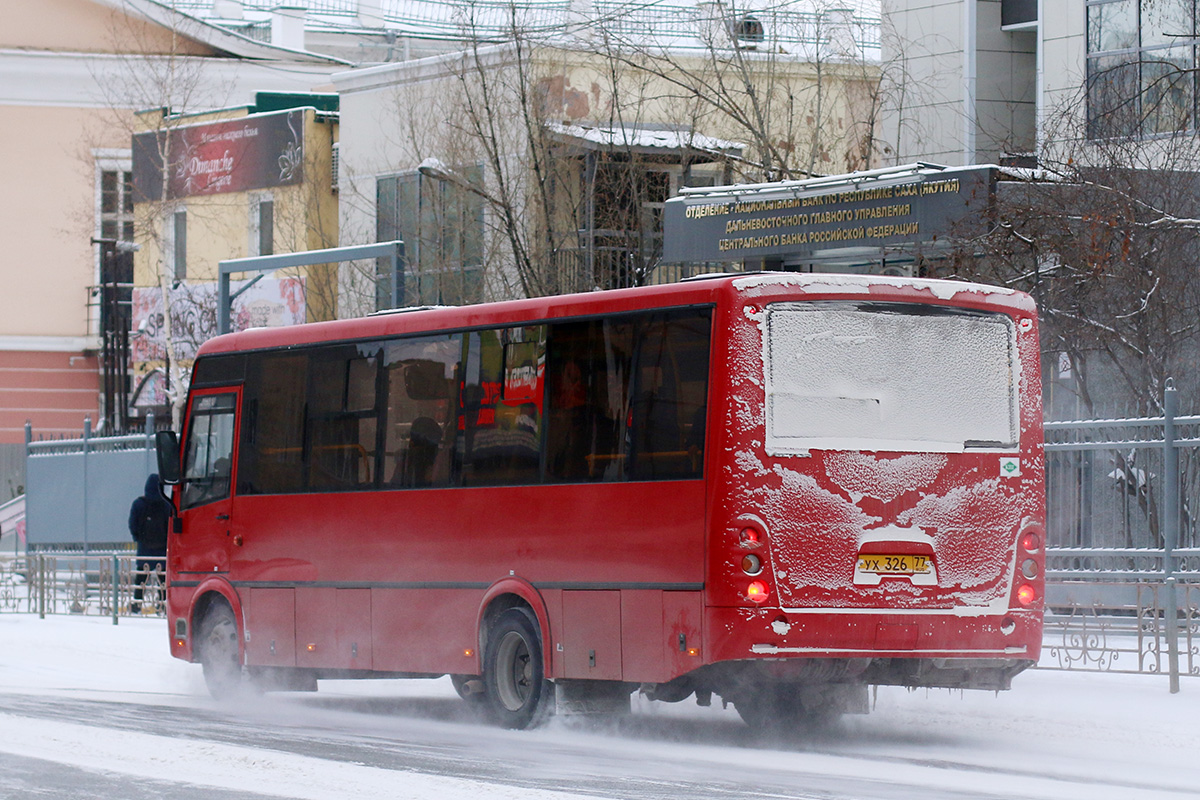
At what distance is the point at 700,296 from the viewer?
1215cm

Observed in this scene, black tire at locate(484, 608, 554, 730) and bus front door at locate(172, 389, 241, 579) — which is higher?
bus front door at locate(172, 389, 241, 579)

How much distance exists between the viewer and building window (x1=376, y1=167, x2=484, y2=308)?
109 ft

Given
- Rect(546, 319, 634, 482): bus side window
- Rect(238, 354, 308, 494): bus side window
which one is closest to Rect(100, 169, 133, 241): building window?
Rect(238, 354, 308, 494): bus side window

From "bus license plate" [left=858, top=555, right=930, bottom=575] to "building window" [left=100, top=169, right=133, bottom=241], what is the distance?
138 ft

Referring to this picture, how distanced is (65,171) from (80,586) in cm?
2811

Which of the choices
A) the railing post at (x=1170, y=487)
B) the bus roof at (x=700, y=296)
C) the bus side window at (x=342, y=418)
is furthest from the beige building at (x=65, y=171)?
the railing post at (x=1170, y=487)

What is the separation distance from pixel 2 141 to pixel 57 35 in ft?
10.9

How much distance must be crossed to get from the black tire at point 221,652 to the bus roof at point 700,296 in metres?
3.26

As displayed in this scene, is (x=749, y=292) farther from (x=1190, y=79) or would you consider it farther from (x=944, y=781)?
(x=1190, y=79)

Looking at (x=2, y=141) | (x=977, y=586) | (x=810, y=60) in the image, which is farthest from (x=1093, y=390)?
(x=2, y=141)

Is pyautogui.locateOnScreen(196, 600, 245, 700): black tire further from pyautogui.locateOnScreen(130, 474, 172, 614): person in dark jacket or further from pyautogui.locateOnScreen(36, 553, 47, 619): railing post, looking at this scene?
pyautogui.locateOnScreen(36, 553, 47, 619): railing post

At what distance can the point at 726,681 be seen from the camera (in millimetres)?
12305

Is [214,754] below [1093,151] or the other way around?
below

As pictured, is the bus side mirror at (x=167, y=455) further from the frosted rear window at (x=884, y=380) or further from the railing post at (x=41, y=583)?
the railing post at (x=41, y=583)
